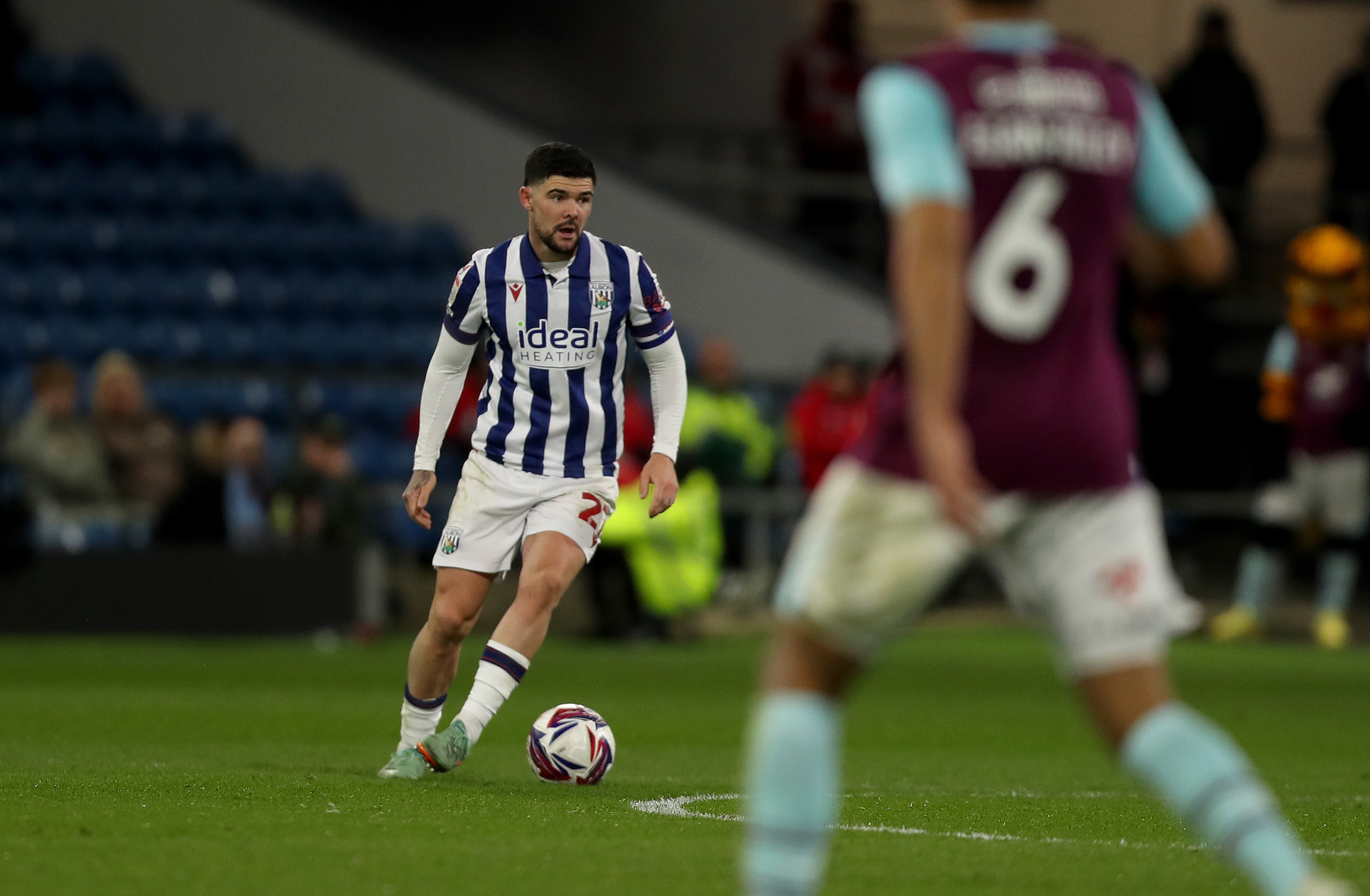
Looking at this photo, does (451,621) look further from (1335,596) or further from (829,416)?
(1335,596)

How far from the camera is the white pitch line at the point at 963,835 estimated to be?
6.20 metres

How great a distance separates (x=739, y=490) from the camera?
18562 millimetres

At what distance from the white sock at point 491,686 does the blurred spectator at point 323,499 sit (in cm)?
927

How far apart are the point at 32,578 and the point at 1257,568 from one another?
9.80 m

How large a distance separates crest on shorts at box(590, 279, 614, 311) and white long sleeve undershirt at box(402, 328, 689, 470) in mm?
237

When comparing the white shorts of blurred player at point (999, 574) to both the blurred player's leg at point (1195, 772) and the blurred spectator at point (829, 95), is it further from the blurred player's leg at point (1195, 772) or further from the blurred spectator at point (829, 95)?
the blurred spectator at point (829, 95)

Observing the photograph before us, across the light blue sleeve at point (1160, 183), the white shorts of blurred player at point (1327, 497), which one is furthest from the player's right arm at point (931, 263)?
the white shorts of blurred player at point (1327, 497)

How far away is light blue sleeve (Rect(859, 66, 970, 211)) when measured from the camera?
3906 millimetres

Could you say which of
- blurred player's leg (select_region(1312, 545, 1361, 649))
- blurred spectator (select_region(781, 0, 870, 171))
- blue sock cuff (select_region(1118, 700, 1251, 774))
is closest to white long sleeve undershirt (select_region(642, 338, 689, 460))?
blue sock cuff (select_region(1118, 700, 1251, 774))

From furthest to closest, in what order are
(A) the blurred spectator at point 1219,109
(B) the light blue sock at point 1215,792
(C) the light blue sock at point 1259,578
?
(A) the blurred spectator at point 1219,109 → (C) the light blue sock at point 1259,578 → (B) the light blue sock at point 1215,792

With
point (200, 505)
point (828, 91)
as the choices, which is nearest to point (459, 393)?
point (200, 505)

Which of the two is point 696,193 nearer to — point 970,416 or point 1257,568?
point 1257,568

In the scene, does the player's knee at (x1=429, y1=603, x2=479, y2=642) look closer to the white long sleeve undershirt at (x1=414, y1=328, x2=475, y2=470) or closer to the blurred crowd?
the white long sleeve undershirt at (x1=414, y1=328, x2=475, y2=470)

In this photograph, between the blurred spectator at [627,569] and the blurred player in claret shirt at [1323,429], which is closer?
the blurred spectator at [627,569]
